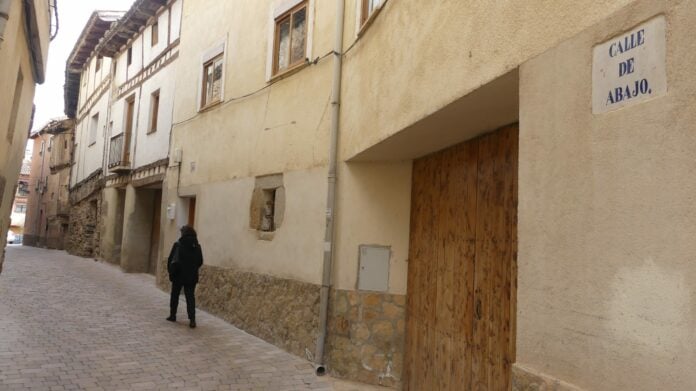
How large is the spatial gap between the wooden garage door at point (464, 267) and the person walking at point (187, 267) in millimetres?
3709

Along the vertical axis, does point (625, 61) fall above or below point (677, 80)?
above

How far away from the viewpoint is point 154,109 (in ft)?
44.7

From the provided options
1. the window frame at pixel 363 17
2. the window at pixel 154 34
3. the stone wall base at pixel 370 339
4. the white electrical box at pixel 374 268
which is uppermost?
the window at pixel 154 34

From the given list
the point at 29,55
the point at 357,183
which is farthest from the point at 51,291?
the point at 357,183

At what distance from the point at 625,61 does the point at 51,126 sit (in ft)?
91.9

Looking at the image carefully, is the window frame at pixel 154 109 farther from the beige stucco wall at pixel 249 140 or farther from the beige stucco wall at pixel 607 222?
the beige stucco wall at pixel 607 222

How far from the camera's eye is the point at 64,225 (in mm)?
23250

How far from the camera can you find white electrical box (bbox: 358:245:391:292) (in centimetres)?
566

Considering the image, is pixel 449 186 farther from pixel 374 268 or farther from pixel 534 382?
pixel 534 382

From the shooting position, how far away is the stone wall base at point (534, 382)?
2.30 m

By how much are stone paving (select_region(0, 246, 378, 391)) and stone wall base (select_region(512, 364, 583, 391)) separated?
10.2 ft

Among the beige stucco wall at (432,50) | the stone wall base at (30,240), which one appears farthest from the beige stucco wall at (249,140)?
the stone wall base at (30,240)

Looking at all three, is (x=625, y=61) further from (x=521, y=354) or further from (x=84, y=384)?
(x=84, y=384)

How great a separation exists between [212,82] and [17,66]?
13.5 feet
